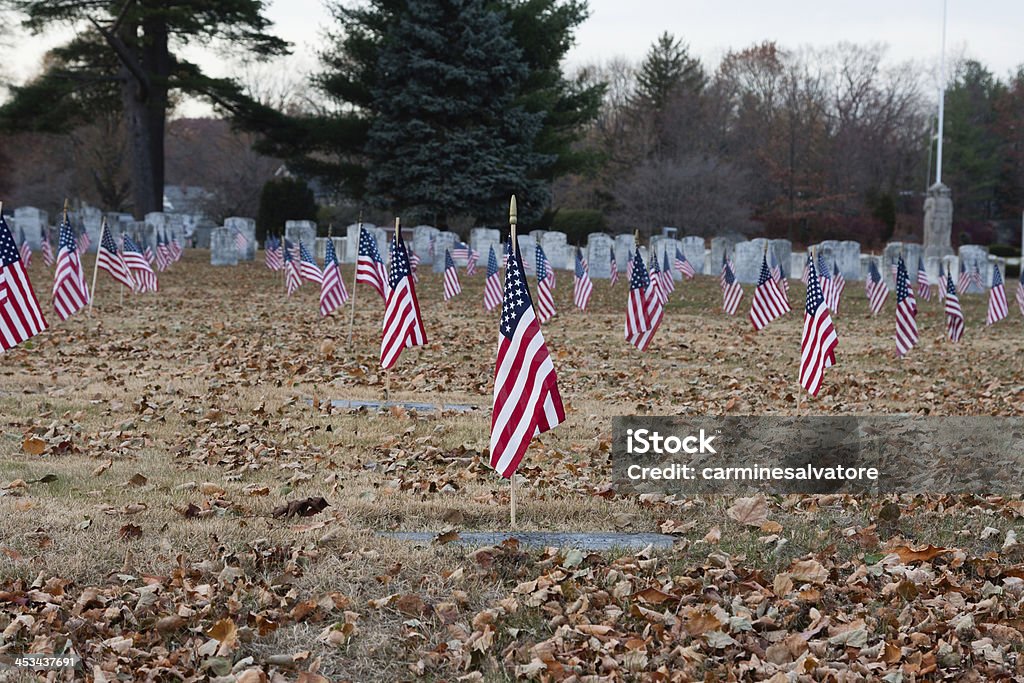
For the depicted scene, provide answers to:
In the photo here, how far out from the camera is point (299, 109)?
70000mm

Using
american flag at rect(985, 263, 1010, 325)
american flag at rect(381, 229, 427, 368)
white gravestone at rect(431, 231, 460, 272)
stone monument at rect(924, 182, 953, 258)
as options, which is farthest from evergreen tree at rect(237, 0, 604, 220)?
american flag at rect(381, 229, 427, 368)

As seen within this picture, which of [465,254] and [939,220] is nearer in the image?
[465,254]

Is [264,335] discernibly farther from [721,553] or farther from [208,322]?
[721,553]

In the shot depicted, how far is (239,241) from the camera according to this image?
3519cm

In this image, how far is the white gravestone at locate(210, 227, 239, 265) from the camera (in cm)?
3453

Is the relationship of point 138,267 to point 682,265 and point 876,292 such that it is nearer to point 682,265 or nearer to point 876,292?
point 876,292

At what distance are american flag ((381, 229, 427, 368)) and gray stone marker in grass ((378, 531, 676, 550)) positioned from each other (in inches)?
181

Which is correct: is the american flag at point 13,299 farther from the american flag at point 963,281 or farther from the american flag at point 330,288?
the american flag at point 963,281

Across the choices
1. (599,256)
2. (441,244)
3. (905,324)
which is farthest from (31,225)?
(905,324)

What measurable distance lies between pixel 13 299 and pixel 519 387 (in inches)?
255

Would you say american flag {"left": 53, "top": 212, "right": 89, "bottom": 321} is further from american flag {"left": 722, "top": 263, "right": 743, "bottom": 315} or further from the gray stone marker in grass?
american flag {"left": 722, "top": 263, "right": 743, "bottom": 315}

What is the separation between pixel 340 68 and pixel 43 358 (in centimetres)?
2900

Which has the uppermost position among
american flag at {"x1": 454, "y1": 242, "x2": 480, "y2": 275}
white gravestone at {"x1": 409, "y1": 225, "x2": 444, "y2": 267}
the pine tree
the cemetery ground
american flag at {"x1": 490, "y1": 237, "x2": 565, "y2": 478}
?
the pine tree

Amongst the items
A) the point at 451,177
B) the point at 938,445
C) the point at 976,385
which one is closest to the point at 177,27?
the point at 451,177
